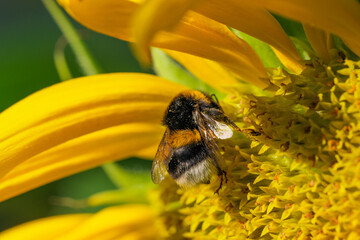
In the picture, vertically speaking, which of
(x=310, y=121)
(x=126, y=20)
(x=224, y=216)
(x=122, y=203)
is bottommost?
(x=122, y=203)

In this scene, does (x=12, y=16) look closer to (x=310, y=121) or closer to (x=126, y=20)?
(x=126, y=20)

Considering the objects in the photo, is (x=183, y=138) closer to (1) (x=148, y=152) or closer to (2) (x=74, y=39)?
(1) (x=148, y=152)

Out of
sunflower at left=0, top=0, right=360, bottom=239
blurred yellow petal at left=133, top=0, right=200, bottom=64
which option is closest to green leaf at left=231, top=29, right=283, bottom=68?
sunflower at left=0, top=0, right=360, bottom=239

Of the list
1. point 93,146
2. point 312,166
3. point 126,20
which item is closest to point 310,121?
point 312,166

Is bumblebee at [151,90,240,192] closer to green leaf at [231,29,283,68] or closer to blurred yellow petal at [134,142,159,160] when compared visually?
green leaf at [231,29,283,68]

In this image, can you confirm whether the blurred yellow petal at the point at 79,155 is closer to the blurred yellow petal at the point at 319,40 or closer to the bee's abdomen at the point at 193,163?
the bee's abdomen at the point at 193,163

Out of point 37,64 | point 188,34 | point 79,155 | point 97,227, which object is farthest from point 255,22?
point 37,64
